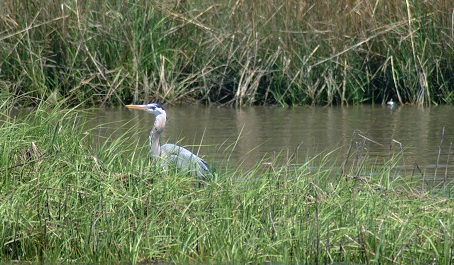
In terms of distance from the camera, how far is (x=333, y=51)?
12711 mm

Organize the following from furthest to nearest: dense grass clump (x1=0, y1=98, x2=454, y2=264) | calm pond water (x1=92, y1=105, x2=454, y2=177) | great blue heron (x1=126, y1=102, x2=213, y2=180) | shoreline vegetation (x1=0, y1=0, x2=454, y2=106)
Result: shoreline vegetation (x1=0, y1=0, x2=454, y2=106) < calm pond water (x1=92, y1=105, x2=454, y2=177) < great blue heron (x1=126, y1=102, x2=213, y2=180) < dense grass clump (x1=0, y1=98, x2=454, y2=264)

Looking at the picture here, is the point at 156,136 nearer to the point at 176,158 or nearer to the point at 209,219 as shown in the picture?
the point at 176,158

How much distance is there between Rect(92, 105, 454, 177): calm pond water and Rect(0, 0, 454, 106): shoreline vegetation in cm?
35

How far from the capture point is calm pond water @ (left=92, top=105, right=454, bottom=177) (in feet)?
30.0

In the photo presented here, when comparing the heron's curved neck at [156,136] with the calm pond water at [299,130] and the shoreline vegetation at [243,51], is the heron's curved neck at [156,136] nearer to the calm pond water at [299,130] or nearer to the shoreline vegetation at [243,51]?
the calm pond water at [299,130]

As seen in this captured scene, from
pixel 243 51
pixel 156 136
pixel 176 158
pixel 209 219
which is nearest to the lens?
pixel 209 219

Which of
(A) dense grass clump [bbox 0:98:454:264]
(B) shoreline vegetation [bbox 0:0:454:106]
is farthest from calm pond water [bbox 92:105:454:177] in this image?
(A) dense grass clump [bbox 0:98:454:264]

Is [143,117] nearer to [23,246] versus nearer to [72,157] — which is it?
[72,157]

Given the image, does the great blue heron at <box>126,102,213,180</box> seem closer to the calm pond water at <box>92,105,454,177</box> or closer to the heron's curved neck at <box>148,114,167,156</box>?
the heron's curved neck at <box>148,114,167,156</box>

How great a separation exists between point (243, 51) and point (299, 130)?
8.13 feet

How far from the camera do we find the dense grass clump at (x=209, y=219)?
498 centimetres

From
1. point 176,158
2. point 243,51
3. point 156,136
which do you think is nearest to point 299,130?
point 243,51

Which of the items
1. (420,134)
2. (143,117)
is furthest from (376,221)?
(143,117)

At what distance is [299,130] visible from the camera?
10844mm
